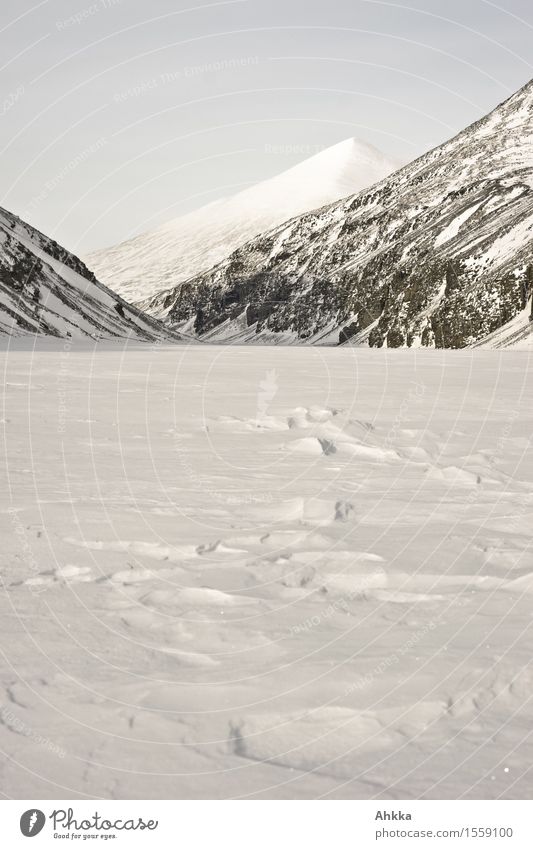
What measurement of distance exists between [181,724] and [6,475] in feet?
26.5

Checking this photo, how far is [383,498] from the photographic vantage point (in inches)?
447

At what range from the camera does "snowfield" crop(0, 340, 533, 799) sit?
188 inches

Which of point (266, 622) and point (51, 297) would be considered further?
point (51, 297)

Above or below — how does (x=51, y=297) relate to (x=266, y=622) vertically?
above

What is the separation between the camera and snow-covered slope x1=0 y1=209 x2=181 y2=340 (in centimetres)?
12875

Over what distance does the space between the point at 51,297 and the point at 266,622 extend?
143 m

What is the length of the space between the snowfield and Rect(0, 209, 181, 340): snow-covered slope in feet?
348

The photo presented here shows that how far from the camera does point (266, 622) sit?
6.87m

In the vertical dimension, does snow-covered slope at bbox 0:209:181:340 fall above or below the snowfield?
above

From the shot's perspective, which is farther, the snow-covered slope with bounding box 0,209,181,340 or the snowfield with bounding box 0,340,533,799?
the snow-covered slope with bounding box 0,209,181,340

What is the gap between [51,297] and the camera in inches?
5635

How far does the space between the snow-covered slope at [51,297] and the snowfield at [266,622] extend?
106m
